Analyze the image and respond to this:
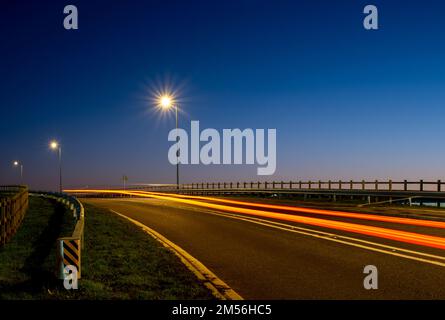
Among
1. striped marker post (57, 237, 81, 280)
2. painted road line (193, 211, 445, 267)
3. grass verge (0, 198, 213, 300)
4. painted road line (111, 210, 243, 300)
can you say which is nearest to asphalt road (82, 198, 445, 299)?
painted road line (193, 211, 445, 267)

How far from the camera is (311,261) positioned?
9.94 m

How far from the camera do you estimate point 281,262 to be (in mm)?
9883

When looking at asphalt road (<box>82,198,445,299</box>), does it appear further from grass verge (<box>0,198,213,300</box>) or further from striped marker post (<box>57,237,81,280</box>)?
striped marker post (<box>57,237,81,280</box>)

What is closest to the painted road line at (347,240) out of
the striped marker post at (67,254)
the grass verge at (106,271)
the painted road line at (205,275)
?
the painted road line at (205,275)

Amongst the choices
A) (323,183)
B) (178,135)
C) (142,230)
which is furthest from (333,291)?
(323,183)

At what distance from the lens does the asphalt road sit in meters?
7.43

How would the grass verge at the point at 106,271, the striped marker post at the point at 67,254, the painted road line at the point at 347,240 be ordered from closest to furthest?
the grass verge at the point at 106,271
the striped marker post at the point at 67,254
the painted road line at the point at 347,240

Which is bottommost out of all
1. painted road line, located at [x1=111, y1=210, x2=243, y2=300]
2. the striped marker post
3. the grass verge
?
painted road line, located at [x1=111, y1=210, x2=243, y2=300]

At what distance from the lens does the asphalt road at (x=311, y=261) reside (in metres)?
7.43

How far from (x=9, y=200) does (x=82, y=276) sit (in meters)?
7.25

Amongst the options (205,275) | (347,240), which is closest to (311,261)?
(205,275)

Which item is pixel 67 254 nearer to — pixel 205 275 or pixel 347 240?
pixel 205 275

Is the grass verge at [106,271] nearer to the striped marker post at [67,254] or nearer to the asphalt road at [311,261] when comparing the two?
the striped marker post at [67,254]

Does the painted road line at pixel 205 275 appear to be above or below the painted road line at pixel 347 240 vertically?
below
